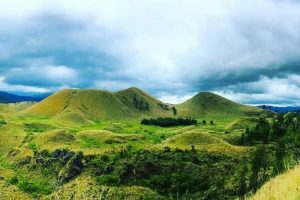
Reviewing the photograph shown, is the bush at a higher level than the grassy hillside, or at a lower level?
lower

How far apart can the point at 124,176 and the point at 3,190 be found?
5495 cm

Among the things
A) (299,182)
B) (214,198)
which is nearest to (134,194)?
(214,198)

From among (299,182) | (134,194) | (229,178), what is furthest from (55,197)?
(299,182)

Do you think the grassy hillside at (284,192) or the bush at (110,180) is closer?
the grassy hillside at (284,192)

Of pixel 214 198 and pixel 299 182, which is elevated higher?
pixel 299 182

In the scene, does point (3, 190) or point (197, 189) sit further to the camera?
point (3, 190)

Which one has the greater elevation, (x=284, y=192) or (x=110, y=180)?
(x=284, y=192)

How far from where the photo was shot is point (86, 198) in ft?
594

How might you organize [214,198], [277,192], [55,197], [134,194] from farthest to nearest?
[55,197] → [134,194] → [214,198] → [277,192]

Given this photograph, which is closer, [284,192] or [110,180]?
[284,192]

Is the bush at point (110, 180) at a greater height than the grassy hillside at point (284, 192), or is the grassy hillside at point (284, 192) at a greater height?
the grassy hillside at point (284, 192)

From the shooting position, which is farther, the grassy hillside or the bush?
the bush

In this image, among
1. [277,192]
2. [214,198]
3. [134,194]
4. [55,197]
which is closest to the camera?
[277,192]

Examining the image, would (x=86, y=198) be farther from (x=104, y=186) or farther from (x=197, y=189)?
(x=197, y=189)
